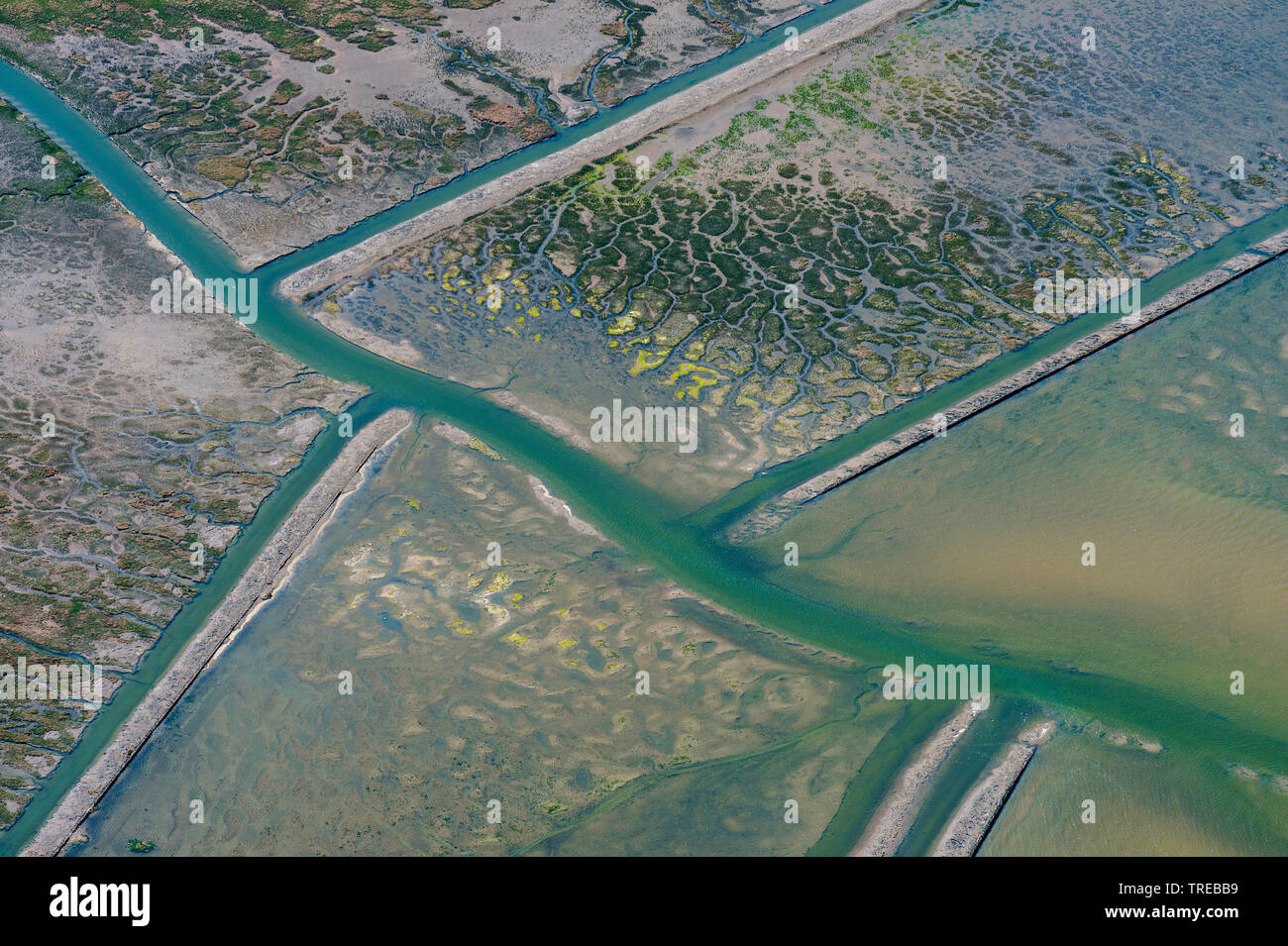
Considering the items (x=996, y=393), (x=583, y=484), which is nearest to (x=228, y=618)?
(x=583, y=484)

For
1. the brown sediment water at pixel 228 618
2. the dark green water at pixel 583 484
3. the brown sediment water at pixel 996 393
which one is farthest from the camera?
the brown sediment water at pixel 996 393

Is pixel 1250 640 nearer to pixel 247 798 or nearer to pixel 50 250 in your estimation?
pixel 247 798

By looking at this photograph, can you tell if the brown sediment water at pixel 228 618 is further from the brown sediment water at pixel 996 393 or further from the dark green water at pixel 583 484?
the brown sediment water at pixel 996 393

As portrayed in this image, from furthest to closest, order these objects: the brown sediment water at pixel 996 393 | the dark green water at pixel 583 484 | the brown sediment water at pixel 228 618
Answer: the brown sediment water at pixel 996 393, the dark green water at pixel 583 484, the brown sediment water at pixel 228 618

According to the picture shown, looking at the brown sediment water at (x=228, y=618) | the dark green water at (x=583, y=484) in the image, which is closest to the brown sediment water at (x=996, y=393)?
the dark green water at (x=583, y=484)

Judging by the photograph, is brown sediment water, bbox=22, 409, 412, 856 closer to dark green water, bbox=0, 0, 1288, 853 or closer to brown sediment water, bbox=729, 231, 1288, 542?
dark green water, bbox=0, 0, 1288, 853

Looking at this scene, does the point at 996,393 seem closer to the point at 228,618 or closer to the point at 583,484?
the point at 583,484
